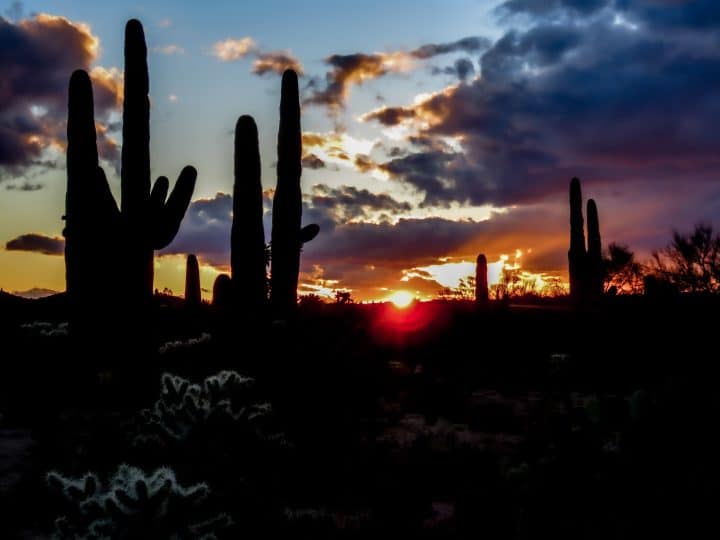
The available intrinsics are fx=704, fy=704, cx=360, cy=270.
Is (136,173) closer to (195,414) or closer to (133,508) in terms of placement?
(195,414)

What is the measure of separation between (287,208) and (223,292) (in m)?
3.61

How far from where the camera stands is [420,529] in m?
3.76

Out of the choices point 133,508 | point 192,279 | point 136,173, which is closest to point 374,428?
point 133,508

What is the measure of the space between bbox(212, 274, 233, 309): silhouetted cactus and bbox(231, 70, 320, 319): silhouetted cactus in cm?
13

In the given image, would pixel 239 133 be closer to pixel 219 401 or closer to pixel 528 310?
pixel 528 310

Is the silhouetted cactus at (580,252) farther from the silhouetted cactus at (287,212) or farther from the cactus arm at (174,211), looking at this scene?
the cactus arm at (174,211)

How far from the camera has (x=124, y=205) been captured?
1081 centimetres

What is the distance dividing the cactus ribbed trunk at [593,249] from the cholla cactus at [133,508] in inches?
695

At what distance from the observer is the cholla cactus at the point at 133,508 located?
A: 3.10 meters

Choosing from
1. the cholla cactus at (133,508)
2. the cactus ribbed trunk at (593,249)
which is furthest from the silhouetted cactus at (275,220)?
the cactus ribbed trunk at (593,249)

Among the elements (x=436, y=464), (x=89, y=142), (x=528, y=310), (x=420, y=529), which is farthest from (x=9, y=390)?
(x=528, y=310)

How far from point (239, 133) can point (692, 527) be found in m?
11.3

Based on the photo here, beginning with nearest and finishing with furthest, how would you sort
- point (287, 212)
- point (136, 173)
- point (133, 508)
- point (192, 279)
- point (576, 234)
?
point (133, 508) → point (136, 173) → point (287, 212) → point (192, 279) → point (576, 234)

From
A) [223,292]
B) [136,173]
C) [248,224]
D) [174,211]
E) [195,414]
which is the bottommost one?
[195,414]
